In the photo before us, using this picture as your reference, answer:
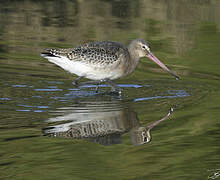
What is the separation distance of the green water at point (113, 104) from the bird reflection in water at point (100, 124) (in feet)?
0.05

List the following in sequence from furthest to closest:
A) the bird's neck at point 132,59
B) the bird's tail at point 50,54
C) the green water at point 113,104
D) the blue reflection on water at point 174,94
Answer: the bird's neck at point 132,59 → the bird's tail at point 50,54 → the blue reflection on water at point 174,94 → the green water at point 113,104

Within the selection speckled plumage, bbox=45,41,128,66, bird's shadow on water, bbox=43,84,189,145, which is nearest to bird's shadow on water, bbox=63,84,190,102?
bird's shadow on water, bbox=43,84,189,145

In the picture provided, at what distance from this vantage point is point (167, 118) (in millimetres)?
8797

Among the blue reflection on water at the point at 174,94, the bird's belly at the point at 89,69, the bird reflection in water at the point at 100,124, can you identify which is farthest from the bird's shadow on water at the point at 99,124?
the bird's belly at the point at 89,69

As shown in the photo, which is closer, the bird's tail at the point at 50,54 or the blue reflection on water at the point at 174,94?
the blue reflection on water at the point at 174,94

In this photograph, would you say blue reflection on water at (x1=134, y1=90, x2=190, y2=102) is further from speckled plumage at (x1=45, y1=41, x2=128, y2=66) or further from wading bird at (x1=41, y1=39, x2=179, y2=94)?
speckled plumage at (x1=45, y1=41, x2=128, y2=66)

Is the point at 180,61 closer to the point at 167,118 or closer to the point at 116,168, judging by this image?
the point at 167,118

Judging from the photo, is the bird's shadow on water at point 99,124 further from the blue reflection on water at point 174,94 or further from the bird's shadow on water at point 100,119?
the blue reflection on water at point 174,94

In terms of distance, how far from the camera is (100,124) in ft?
27.3

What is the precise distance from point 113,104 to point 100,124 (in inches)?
50.8

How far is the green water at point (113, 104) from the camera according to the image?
688 cm

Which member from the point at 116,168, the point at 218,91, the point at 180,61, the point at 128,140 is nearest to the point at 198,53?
the point at 180,61

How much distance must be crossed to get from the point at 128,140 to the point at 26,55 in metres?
5.96

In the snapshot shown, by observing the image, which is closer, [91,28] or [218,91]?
[218,91]
